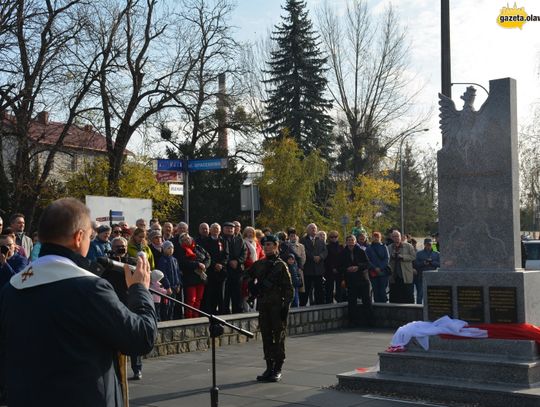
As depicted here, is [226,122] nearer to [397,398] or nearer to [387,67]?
[387,67]

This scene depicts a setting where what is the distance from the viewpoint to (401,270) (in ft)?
52.4

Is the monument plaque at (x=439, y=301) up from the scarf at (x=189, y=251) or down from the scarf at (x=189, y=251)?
down

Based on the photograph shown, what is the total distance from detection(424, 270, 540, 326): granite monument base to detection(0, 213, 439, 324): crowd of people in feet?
8.32

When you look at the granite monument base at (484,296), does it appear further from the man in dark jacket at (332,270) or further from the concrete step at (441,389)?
the man in dark jacket at (332,270)

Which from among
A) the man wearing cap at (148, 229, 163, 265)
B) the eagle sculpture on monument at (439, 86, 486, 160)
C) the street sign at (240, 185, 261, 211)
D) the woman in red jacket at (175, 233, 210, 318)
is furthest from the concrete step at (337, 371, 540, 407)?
the street sign at (240, 185, 261, 211)

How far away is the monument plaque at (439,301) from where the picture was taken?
→ 9.11 metres

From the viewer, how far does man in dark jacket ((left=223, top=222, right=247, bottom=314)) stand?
14.0 m

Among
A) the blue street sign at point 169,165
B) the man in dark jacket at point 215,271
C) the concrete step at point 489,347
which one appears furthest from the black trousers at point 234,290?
the concrete step at point 489,347

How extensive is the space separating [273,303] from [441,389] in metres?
2.40

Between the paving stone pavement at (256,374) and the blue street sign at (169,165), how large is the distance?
619 centimetres

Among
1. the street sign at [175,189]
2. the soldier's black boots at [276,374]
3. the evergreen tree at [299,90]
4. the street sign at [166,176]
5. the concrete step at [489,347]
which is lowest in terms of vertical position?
the soldier's black boots at [276,374]

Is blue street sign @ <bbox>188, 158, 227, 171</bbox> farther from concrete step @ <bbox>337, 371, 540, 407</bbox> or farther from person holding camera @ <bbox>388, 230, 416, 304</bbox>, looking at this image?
concrete step @ <bbox>337, 371, 540, 407</bbox>

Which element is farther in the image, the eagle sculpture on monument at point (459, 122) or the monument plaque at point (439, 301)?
the eagle sculpture on monument at point (459, 122)

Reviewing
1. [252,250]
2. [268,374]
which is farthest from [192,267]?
[268,374]
